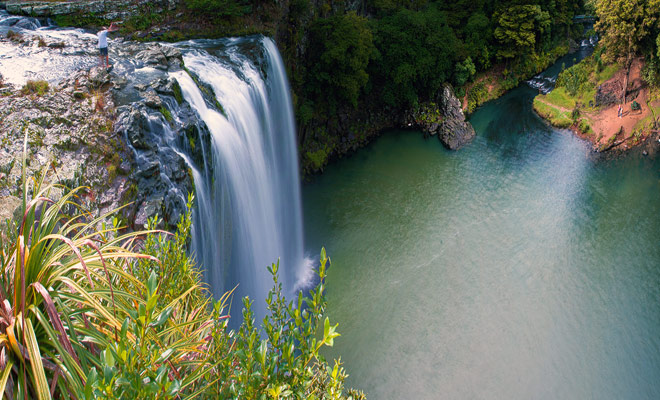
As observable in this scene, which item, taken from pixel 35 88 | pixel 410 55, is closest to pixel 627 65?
pixel 410 55

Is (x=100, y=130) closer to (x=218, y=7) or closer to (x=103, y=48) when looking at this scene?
(x=103, y=48)

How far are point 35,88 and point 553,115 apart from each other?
26246 mm

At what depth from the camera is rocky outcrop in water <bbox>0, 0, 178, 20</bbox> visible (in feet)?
48.1

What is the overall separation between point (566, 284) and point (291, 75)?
1374 centimetres

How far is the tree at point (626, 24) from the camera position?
22609 mm

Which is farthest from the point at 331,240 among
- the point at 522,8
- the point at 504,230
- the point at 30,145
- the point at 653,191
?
the point at 522,8

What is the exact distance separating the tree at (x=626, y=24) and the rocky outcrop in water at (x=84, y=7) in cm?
2155

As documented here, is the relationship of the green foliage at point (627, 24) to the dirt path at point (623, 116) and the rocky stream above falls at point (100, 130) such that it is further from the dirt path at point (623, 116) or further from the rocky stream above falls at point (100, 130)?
the rocky stream above falls at point (100, 130)

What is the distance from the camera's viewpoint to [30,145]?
7.91m

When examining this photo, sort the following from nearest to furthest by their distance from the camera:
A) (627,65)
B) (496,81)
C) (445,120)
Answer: (627,65) → (445,120) → (496,81)

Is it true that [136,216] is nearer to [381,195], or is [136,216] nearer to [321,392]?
[321,392]

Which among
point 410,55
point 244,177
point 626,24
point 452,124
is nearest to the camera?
point 244,177

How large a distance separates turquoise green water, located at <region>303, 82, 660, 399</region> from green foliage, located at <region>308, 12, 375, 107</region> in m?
3.90

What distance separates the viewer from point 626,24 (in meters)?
23.4
